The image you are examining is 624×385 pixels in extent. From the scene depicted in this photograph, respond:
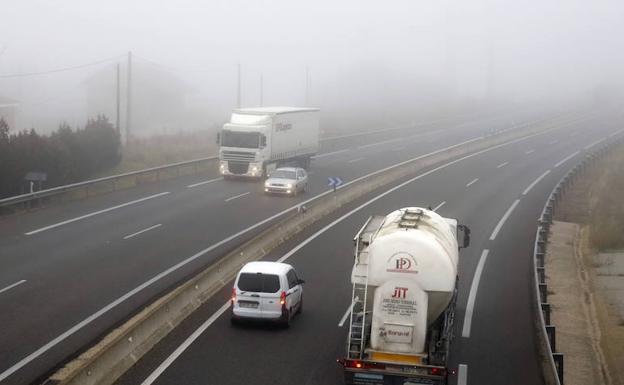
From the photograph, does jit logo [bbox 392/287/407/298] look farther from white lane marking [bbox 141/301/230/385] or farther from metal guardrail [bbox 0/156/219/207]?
metal guardrail [bbox 0/156/219/207]

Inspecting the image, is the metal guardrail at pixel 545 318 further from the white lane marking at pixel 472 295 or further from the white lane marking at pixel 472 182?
the white lane marking at pixel 472 182

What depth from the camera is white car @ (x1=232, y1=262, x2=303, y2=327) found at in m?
18.8

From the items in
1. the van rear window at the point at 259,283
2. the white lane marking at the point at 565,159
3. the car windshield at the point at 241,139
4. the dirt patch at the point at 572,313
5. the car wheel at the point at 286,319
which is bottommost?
the dirt patch at the point at 572,313

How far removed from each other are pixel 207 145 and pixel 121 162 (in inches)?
531

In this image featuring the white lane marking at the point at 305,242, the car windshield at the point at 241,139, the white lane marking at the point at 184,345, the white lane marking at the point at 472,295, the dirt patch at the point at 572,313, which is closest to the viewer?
the white lane marking at the point at 184,345

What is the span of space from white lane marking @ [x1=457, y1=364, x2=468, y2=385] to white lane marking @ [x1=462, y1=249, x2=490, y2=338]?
236cm

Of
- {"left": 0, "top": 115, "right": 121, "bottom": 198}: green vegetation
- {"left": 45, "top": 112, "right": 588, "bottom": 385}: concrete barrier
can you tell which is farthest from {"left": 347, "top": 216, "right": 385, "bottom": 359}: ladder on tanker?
{"left": 0, "top": 115, "right": 121, "bottom": 198}: green vegetation

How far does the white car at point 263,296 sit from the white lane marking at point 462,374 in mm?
4196

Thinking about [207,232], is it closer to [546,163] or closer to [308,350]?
[308,350]

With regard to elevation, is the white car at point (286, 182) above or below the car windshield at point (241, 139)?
below

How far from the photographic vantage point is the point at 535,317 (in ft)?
66.7

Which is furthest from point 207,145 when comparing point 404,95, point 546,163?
point 404,95

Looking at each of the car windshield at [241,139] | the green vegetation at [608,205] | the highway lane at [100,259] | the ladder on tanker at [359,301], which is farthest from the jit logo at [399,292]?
the car windshield at [241,139]

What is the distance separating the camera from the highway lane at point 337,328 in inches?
636
